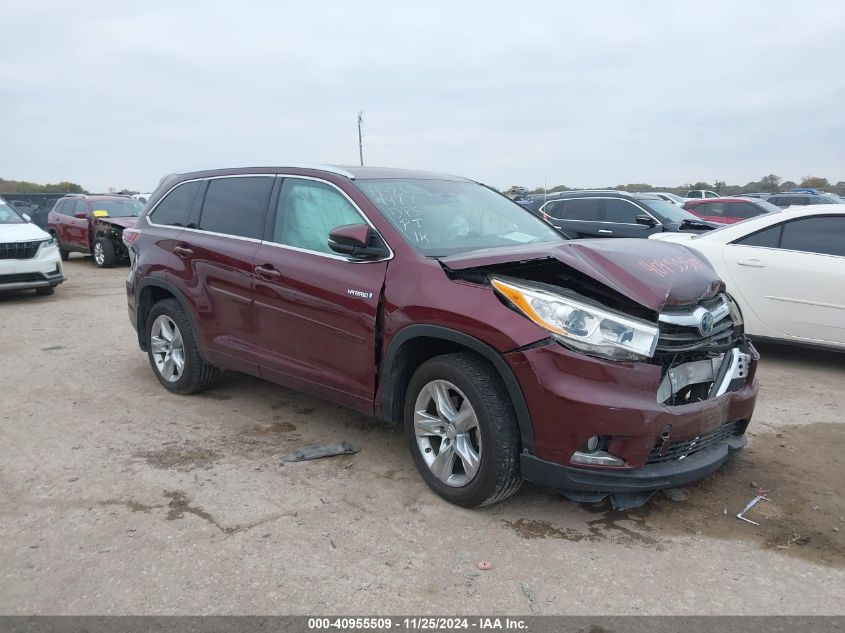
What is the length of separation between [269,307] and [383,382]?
3.62 ft

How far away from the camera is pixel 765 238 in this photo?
21.5 feet

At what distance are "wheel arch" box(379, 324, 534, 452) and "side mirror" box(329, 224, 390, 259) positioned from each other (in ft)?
1.69

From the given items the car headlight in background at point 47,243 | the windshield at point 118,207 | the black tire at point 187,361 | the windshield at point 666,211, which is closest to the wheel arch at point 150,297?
the black tire at point 187,361

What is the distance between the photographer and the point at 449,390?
3535 millimetres

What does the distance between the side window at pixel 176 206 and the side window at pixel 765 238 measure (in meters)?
5.10

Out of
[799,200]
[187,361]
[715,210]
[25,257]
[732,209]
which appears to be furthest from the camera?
[799,200]

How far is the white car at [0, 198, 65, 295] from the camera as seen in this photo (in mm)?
10180

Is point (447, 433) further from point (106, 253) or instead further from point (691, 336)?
point (106, 253)

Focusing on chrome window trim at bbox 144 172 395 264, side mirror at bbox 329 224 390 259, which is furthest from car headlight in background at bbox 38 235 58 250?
side mirror at bbox 329 224 390 259

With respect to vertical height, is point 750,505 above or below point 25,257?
below

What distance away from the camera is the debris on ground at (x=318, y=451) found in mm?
4223

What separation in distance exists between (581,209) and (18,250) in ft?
30.5

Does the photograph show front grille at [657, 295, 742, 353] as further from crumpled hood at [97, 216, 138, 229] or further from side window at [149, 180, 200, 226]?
crumpled hood at [97, 216, 138, 229]

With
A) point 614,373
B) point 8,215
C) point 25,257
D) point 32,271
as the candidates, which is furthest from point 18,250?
point 614,373
